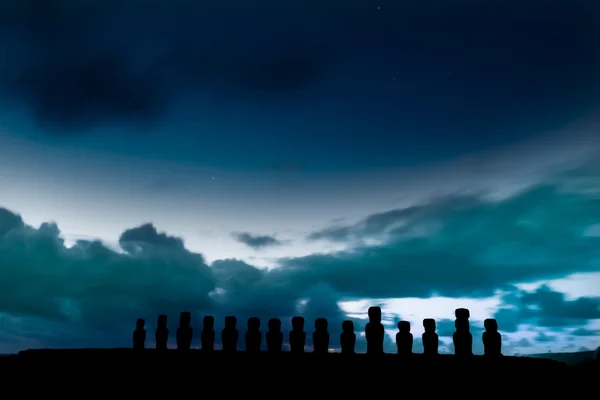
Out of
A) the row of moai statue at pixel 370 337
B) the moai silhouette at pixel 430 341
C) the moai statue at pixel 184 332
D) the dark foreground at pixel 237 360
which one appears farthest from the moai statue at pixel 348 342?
the moai statue at pixel 184 332

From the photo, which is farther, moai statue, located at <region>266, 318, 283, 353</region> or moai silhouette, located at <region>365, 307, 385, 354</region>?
moai statue, located at <region>266, 318, 283, 353</region>

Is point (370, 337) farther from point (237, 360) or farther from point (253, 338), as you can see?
point (253, 338)

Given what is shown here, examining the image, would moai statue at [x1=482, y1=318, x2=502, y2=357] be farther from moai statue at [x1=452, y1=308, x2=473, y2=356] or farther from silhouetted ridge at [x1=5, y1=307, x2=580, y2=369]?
moai statue at [x1=452, y1=308, x2=473, y2=356]

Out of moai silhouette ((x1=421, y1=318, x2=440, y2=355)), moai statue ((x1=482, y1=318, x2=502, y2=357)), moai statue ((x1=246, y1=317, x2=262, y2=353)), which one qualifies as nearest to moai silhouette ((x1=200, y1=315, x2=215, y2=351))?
moai statue ((x1=246, y1=317, x2=262, y2=353))

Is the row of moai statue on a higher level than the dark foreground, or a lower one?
higher

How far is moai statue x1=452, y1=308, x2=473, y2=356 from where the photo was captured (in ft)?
58.9

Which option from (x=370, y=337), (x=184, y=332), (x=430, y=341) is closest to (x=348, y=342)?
(x=370, y=337)

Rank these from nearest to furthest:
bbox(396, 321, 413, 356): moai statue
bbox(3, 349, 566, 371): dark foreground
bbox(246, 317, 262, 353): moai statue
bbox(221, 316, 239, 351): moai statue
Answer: bbox(3, 349, 566, 371): dark foreground → bbox(396, 321, 413, 356): moai statue → bbox(246, 317, 262, 353): moai statue → bbox(221, 316, 239, 351): moai statue

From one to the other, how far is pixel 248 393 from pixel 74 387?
729 centimetres

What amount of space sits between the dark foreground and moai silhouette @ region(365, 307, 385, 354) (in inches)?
16.8

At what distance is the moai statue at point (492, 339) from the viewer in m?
17.8

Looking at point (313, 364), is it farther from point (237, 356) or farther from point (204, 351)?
point (204, 351)

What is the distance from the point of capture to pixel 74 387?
19.3 metres

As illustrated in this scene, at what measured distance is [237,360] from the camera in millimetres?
19500
